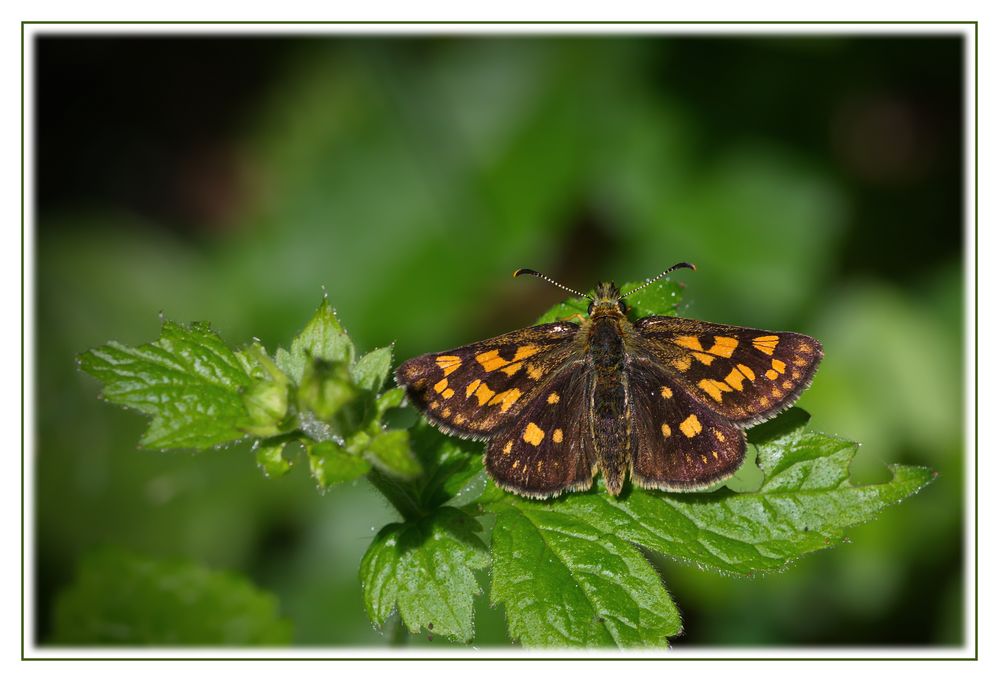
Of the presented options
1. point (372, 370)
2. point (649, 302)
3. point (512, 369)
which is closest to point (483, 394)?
point (512, 369)

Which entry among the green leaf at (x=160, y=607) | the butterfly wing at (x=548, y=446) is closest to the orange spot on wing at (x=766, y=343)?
the butterfly wing at (x=548, y=446)

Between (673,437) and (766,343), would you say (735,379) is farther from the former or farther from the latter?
(673,437)

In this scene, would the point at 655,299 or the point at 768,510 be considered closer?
the point at 768,510

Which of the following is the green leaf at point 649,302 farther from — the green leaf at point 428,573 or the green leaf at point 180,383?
the green leaf at point 180,383

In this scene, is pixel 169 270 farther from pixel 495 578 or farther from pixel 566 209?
pixel 495 578

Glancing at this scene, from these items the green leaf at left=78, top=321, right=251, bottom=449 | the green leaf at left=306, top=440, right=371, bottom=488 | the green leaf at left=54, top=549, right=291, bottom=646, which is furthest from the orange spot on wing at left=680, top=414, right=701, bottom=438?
the green leaf at left=54, top=549, right=291, bottom=646

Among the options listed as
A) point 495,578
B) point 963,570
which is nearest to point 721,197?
point 963,570
